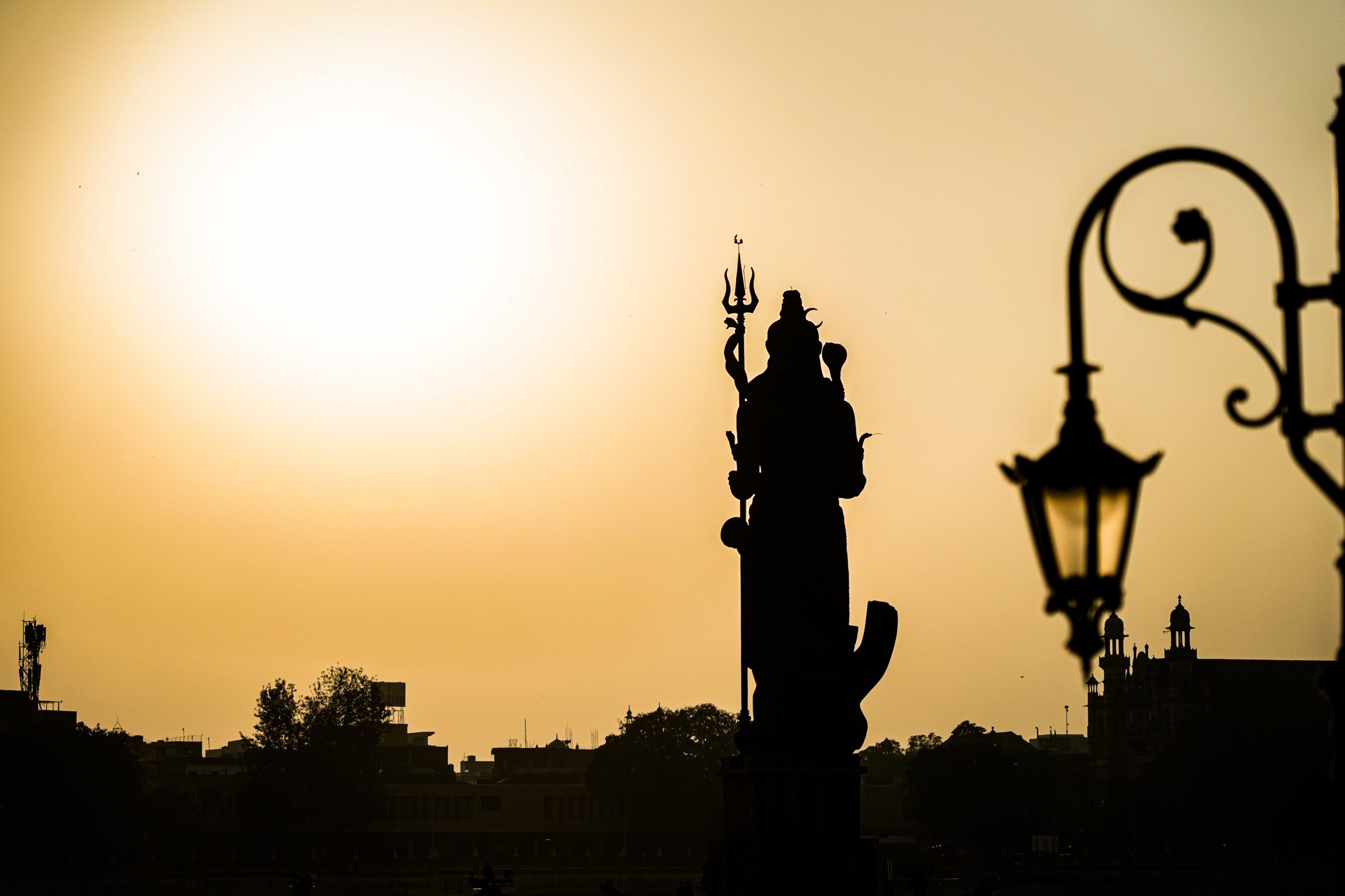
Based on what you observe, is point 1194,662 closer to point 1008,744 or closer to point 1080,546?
point 1008,744

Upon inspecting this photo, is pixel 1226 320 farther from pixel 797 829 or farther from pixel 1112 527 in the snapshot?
pixel 797 829

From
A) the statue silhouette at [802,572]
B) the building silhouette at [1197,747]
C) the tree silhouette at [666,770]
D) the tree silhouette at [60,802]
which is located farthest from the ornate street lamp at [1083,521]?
the tree silhouette at [666,770]

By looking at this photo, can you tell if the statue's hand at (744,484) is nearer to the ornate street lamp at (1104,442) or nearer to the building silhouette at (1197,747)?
the ornate street lamp at (1104,442)

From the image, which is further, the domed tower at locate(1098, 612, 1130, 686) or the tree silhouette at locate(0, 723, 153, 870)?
the domed tower at locate(1098, 612, 1130, 686)

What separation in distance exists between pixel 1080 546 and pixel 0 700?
137m

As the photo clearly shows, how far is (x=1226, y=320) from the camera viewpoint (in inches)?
344

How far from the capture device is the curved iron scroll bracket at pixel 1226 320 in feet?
28.5

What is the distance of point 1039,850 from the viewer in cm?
12725

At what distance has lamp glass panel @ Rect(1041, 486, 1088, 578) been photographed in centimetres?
812

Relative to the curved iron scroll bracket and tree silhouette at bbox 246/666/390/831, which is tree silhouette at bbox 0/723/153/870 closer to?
tree silhouette at bbox 246/666/390/831

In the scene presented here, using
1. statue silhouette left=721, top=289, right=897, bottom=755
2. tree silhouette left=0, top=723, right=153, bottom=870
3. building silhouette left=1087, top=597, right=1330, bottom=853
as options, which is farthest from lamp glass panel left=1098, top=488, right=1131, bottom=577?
tree silhouette left=0, top=723, right=153, bottom=870

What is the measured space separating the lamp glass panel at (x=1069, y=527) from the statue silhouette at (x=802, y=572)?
71.9ft

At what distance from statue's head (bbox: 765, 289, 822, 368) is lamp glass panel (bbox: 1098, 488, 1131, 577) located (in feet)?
74.8

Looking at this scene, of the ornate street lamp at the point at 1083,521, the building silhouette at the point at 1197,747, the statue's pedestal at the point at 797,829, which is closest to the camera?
the ornate street lamp at the point at 1083,521
